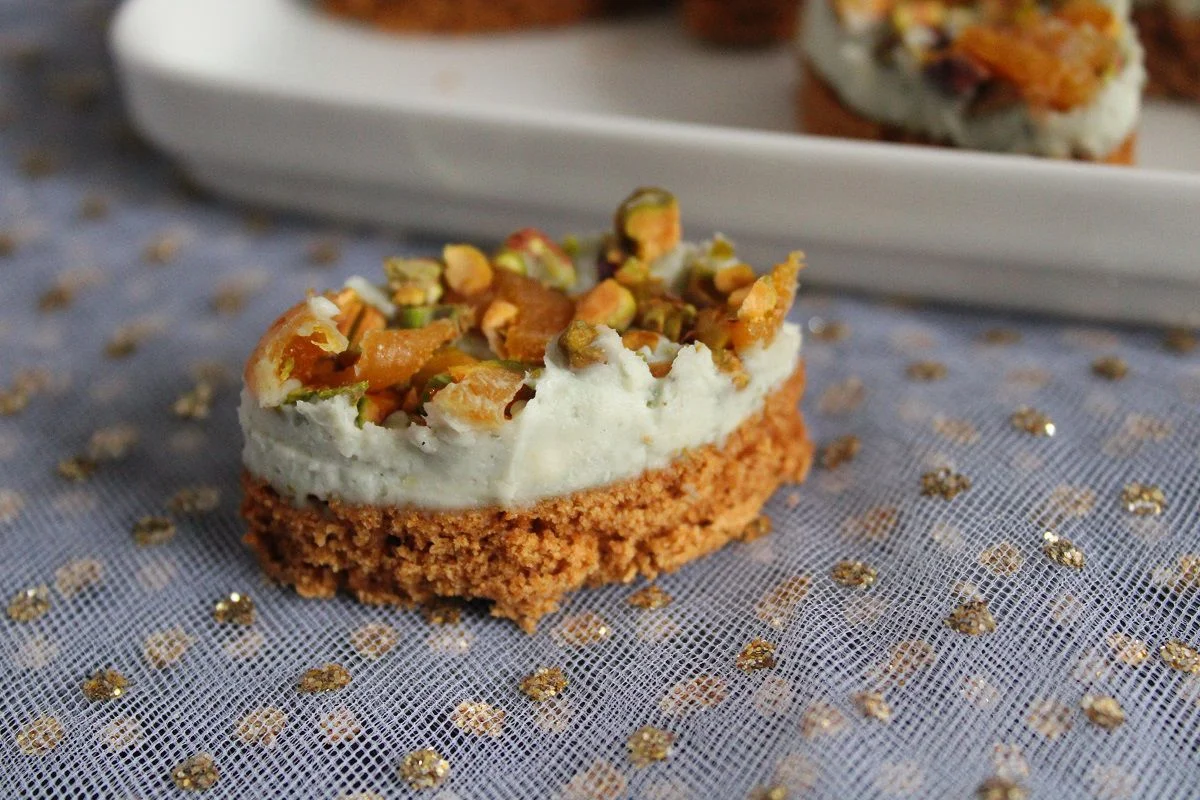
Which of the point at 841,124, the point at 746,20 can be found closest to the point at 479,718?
the point at 841,124

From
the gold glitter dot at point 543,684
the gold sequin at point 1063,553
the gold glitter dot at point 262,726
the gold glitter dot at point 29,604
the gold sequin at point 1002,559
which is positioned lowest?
the gold glitter dot at point 29,604

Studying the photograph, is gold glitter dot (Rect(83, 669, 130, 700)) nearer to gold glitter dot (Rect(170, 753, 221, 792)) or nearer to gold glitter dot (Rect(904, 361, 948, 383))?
gold glitter dot (Rect(170, 753, 221, 792))

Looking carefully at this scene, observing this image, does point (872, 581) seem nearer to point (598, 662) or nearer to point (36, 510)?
point (598, 662)

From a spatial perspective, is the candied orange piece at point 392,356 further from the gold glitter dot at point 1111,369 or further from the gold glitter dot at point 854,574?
the gold glitter dot at point 1111,369

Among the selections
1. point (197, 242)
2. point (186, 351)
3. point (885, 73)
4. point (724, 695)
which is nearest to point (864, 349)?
point (885, 73)

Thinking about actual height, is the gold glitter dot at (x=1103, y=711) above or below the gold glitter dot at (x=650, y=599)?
above

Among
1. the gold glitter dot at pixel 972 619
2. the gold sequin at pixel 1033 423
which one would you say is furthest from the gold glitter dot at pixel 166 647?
the gold sequin at pixel 1033 423
